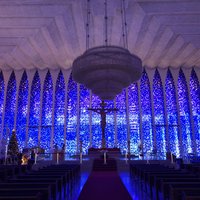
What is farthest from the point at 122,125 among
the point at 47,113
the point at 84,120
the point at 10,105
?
the point at 10,105

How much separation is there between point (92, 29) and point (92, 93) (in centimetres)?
377

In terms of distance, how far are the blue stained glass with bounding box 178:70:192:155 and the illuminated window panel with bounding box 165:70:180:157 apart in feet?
1.56

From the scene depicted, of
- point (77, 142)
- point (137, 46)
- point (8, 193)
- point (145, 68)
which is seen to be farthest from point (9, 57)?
point (8, 193)

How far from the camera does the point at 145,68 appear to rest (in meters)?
18.4

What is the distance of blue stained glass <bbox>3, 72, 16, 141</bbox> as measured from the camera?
17.8 meters

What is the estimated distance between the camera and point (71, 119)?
1767cm

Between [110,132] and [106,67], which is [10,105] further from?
[106,67]

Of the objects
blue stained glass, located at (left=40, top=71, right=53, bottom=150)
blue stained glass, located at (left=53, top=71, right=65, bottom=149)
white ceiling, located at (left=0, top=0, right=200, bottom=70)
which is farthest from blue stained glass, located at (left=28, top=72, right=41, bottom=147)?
white ceiling, located at (left=0, top=0, right=200, bottom=70)

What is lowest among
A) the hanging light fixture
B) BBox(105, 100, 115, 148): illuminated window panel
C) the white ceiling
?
BBox(105, 100, 115, 148): illuminated window panel

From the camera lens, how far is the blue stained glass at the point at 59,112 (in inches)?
679

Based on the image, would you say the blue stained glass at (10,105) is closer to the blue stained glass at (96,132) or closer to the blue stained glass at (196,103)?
the blue stained glass at (96,132)

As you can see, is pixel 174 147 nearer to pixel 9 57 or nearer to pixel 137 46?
pixel 137 46

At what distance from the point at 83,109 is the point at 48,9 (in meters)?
9.20

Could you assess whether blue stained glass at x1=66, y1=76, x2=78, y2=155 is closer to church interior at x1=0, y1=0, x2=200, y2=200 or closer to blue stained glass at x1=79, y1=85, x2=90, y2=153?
church interior at x1=0, y1=0, x2=200, y2=200
